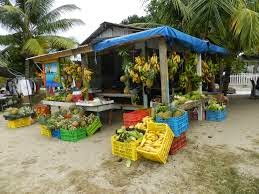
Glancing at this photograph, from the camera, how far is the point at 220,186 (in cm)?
372

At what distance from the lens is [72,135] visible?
6414 mm

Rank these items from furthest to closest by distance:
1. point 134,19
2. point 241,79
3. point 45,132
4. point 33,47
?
point 134,19, point 241,79, point 33,47, point 45,132

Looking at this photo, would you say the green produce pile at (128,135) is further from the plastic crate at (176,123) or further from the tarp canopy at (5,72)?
the tarp canopy at (5,72)

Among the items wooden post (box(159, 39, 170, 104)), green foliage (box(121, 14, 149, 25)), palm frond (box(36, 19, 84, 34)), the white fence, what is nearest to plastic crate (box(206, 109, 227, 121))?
wooden post (box(159, 39, 170, 104))

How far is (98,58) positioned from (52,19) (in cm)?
712

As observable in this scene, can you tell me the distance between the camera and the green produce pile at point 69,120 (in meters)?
6.62

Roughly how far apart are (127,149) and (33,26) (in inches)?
533

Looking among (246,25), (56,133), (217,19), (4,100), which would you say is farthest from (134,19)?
(56,133)

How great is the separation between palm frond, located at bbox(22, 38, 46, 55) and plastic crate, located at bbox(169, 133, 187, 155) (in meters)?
10.9

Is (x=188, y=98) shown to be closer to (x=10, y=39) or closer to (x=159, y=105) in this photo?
(x=159, y=105)

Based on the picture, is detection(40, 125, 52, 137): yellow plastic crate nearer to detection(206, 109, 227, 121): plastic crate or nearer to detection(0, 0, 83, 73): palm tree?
detection(206, 109, 227, 121): plastic crate

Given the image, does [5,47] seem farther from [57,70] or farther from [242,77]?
[242,77]

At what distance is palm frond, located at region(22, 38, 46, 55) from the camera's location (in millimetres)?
14211

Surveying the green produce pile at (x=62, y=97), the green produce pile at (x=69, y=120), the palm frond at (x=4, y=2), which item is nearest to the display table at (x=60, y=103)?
the green produce pile at (x=62, y=97)
